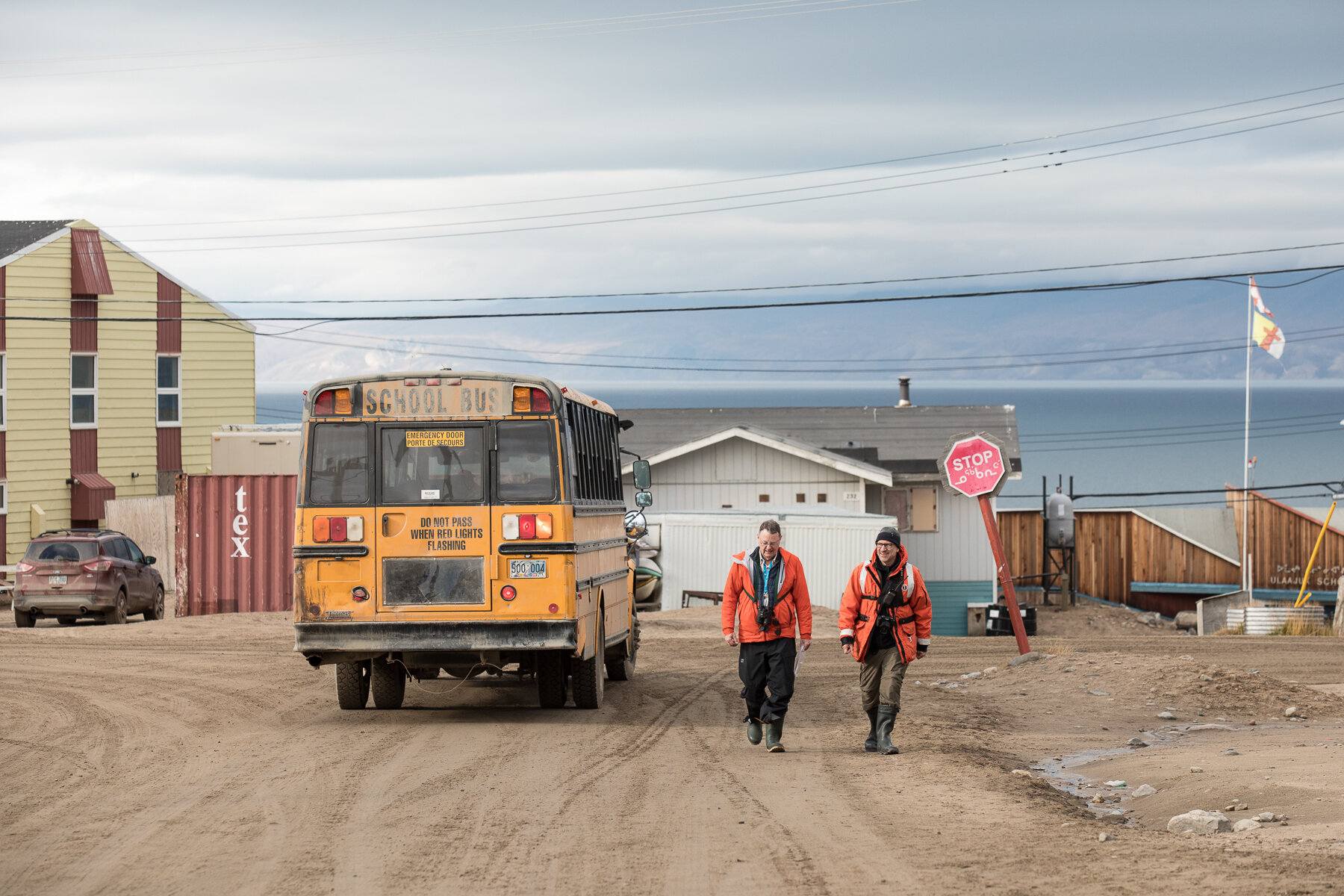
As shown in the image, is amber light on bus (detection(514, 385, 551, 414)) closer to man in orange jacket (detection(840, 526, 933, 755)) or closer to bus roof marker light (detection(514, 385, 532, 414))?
bus roof marker light (detection(514, 385, 532, 414))

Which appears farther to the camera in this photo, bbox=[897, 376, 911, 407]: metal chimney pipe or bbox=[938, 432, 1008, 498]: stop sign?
bbox=[897, 376, 911, 407]: metal chimney pipe

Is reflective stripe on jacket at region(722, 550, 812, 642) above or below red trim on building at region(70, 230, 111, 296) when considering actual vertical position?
below

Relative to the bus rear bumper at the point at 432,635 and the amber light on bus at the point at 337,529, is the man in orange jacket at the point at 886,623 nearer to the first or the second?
the bus rear bumper at the point at 432,635

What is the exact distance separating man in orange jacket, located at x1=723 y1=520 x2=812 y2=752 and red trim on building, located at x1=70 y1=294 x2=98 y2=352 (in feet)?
98.0

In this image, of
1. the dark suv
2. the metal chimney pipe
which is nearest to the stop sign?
the dark suv

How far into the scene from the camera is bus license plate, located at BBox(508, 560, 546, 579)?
41.5 ft

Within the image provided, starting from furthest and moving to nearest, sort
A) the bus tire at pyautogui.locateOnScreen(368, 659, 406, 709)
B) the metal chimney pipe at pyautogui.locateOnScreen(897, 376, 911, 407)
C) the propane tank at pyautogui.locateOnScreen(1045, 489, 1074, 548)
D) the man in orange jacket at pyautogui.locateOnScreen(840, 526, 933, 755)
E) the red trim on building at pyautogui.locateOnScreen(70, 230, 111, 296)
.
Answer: the metal chimney pipe at pyautogui.locateOnScreen(897, 376, 911, 407) < the propane tank at pyautogui.locateOnScreen(1045, 489, 1074, 548) < the red trim on building at pyautogui.locateOnScreen(70, 230, 111, 296) < the bus tire at pyautogui.locateOnScreen(368, 659, 406, 709) < the man in orange jacket at pyautogui.locateOnScreen(840, 526, 933, 755)

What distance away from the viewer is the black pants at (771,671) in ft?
37.8

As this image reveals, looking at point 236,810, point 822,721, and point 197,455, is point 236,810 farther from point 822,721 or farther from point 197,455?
point 197,455

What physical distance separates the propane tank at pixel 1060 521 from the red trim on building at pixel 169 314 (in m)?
26.4

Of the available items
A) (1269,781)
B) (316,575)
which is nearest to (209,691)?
(316,575)

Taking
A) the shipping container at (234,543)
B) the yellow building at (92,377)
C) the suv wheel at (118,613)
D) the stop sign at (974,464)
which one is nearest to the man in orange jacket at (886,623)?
the stop sign at (974,464)

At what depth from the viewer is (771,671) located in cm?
1156

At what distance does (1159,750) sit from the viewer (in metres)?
12.6
